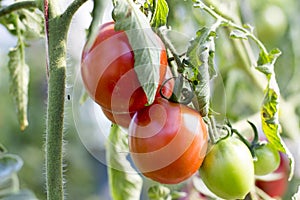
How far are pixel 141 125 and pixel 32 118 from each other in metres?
3.47

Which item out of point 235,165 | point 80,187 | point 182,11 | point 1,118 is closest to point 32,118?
point 1,118

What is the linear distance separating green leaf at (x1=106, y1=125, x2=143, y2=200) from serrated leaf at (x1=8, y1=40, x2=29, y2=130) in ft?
0.59

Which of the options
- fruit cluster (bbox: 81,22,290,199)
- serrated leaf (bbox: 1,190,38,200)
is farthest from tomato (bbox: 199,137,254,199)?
serrated leaf (bbox: 1,190,38,200)

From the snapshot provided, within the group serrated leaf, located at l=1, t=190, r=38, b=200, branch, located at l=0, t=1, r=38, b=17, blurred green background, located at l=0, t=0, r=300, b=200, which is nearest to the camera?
branch, located at l=0, t=1, r=38, b=17

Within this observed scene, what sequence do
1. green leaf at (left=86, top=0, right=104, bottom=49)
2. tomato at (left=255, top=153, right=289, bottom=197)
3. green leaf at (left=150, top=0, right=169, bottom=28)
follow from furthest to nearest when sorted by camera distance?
tomato at (left=255, top=153, right=289, bottom=197), green leaf at (left=150, top=0, right=169, bottom=28), green leaf at (left=86, top=0, right=104, bottom=49)

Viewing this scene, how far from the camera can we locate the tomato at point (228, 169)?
3.11 ft

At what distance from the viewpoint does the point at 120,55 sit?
2.88ft

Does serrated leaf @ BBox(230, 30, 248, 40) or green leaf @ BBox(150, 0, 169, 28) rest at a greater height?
green leaf @ BBox(150, 0, 169, 28)

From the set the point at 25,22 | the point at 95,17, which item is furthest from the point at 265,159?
the point at 25,22

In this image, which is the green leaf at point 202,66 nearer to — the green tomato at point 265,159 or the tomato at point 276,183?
the green tomato at point 265,159

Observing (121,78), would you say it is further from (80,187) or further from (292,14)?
(80,187)

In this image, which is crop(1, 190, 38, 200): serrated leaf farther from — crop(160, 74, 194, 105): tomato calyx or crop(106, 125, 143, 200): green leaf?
crop(160, 74, 194, 105): tomato calyx

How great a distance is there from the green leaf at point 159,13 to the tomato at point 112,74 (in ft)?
0.14

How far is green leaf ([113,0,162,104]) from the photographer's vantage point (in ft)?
2.60
